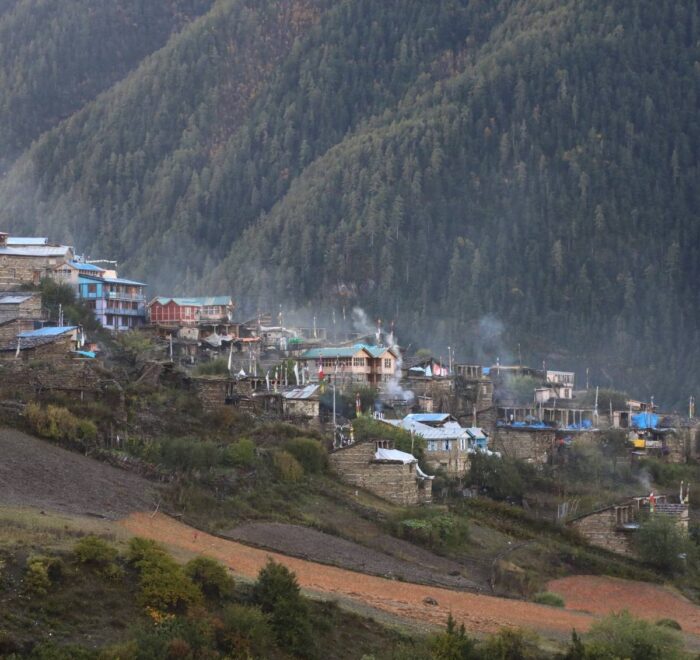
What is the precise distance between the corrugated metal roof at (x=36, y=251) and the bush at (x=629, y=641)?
44.0 metres

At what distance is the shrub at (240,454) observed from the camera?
192 ft

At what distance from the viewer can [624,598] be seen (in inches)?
2272

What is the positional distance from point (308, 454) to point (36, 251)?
95.9ft

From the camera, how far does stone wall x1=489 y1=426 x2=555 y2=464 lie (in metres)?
78.3

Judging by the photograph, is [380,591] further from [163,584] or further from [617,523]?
[617,523]

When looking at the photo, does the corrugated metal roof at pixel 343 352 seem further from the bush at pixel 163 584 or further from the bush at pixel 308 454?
the bush at pixel 163 584

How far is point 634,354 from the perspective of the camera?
144 m

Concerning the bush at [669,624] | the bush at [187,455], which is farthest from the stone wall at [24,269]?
the bush at [669,624]

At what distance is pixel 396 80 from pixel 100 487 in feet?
502

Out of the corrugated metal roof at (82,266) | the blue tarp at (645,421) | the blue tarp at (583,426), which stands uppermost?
the corrugated metal roof at (82,266)

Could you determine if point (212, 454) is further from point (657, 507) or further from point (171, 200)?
point (171, 200)

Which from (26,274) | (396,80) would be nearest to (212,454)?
(26,274)

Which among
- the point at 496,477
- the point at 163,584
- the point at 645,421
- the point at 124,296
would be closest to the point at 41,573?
the point at 163,584

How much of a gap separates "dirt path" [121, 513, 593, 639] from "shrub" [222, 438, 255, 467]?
842cm
